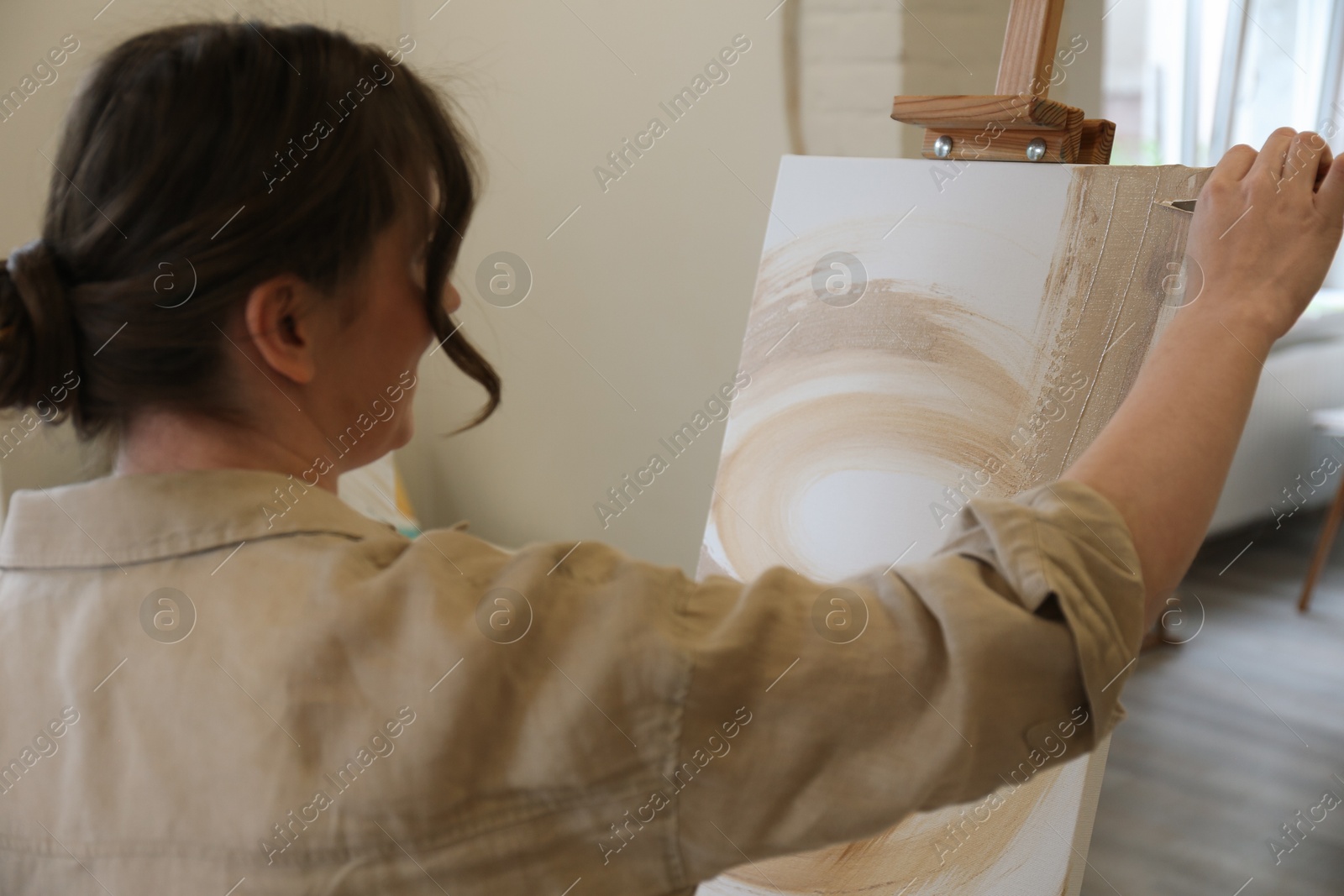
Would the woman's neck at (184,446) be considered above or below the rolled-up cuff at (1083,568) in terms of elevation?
above

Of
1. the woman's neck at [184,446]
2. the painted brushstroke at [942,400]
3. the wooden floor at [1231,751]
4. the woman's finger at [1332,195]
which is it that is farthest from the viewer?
the wooden floor at [1231,751]

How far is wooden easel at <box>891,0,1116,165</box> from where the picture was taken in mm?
1008

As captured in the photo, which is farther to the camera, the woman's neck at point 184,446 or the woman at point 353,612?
the woman's neck at point 184,446

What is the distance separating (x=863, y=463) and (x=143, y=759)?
0.82m

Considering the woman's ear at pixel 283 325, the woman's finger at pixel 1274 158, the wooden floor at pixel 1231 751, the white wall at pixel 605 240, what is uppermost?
the woman's finger at pixel 1274 158

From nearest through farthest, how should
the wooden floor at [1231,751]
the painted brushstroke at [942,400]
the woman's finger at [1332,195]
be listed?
the woman's finger at [1332,195]
the painted brushstroke at [942,400]
the wooden floor at [1231,751]

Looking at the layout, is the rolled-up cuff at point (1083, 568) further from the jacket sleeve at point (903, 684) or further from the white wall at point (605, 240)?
the white wall at point (605, 240)

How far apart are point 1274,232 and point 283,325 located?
25.6 inches

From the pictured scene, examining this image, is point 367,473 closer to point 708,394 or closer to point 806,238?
point 708,394

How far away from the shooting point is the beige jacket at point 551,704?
0.51 m

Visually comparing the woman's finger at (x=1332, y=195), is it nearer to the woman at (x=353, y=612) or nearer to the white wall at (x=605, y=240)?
the woman at (x=353, y=612)

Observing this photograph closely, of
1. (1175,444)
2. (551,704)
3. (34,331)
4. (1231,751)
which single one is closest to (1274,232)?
(1175,444)

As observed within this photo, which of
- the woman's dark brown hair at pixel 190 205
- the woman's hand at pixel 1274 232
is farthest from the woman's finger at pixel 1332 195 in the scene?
the woman's dark brown hair at pixel 190 205

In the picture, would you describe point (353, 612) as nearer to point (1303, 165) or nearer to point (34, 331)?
point (34, 331)
